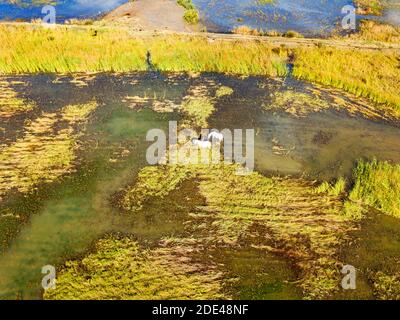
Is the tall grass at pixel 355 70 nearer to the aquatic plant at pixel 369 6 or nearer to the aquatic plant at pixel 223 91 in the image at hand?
the aquatic plant at pixel 223 91

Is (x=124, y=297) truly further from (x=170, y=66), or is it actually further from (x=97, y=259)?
(x=170, y=66)

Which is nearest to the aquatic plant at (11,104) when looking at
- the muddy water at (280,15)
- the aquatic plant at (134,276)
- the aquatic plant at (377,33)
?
the aquatic plant at (134,276)

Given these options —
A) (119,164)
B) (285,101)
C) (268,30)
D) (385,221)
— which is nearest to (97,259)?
(119,164)

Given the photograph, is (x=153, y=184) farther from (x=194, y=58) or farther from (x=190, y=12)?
(x=190, y=12)

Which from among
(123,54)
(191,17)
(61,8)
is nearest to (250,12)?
(191,17)

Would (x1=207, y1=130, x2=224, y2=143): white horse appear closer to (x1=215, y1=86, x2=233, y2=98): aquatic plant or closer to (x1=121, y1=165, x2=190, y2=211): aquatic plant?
(x1=121, y1=165, x2=190, y2=211): aquatic plant
